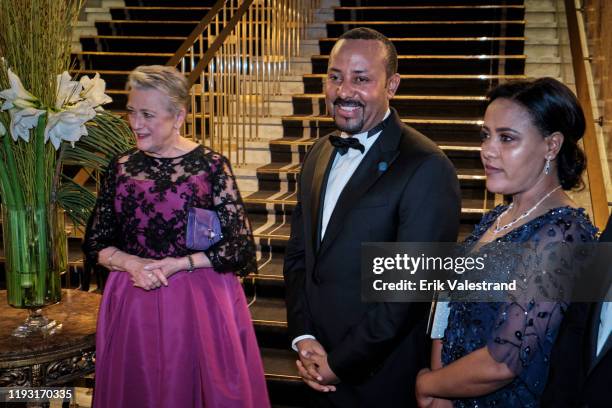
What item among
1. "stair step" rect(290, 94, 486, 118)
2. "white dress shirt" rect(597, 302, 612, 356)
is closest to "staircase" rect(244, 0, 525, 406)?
"stair step" rect(290, 94, 486, 118)

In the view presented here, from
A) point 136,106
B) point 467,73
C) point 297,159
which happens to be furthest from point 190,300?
point 467,73

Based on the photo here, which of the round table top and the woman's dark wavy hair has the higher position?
the woman's dark wavy hair

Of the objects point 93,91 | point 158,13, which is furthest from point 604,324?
point 158,13

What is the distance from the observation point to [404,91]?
6.30m

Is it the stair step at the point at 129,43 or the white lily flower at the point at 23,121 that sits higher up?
the stair step at the point at 129,43

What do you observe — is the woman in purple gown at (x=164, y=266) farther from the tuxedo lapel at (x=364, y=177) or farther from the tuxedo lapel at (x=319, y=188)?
the tuxedo lapel at (x=364, y=177)

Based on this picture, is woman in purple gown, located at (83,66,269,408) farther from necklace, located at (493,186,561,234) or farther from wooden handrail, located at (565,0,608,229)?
wooden handrail, located at (565,0,608,229)

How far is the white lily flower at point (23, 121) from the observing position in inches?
91.7

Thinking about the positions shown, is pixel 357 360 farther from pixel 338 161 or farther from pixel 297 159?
pixel 297 159

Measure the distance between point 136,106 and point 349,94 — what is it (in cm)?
85

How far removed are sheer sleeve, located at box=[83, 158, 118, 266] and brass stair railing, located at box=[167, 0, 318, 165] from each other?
2.12 metres

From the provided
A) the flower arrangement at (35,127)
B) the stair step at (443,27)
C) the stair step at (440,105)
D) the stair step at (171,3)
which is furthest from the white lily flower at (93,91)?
the stair step at (171,3)

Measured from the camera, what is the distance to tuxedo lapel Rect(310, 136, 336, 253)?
7.00 feet

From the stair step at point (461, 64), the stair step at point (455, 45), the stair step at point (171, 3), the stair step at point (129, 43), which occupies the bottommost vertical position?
the stair step at point (461, 64)
